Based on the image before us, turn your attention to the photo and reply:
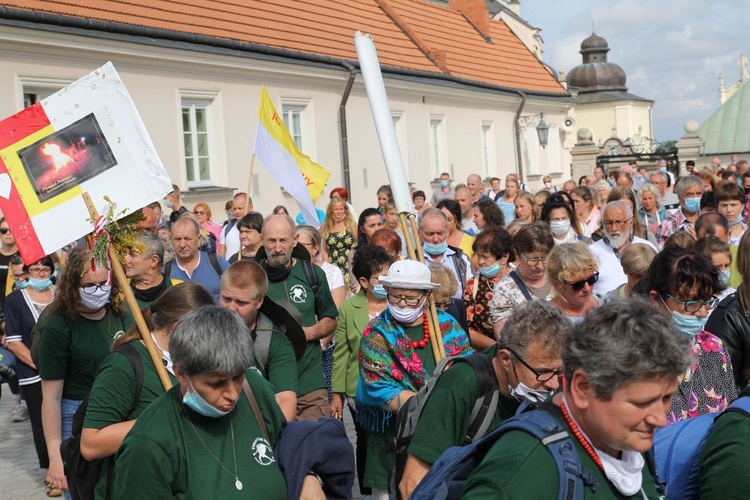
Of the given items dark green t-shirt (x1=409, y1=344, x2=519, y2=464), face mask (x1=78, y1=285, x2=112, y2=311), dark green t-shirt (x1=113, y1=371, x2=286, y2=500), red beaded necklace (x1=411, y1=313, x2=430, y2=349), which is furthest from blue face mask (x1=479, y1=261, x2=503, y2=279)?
dark green t-shirt (x1=113, y1=371, x2=286, y2=500)

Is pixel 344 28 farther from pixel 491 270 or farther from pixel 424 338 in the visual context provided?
pixel 424 338

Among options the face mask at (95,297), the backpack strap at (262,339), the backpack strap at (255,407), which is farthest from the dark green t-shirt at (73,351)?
the backpack strap at (255,407)

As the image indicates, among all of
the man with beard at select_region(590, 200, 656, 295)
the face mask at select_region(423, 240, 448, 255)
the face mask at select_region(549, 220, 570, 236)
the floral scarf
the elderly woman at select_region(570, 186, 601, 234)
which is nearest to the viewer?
the floral scarf

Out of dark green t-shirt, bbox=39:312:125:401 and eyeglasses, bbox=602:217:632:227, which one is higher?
eyeglasses, bbox=602:217:632:227

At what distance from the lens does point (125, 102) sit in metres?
5.70

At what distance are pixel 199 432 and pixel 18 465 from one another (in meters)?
6.24

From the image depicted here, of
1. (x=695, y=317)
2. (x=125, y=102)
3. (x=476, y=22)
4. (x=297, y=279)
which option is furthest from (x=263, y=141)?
(x=476, y=22)

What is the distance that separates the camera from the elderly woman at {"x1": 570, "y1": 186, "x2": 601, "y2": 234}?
1188cm

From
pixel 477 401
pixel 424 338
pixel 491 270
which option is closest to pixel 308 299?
pixel 491 270

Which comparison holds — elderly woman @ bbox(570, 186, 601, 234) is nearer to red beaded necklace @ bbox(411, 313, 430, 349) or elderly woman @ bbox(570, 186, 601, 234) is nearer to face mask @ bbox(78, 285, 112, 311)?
red beaded necklace @ bbox(411, 313, 430, 349)

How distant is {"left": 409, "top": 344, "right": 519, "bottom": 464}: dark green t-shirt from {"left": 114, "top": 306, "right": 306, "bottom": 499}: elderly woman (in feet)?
2.26

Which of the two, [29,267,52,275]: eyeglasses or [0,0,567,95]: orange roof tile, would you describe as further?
[0,0,567,95]: orange roof tile

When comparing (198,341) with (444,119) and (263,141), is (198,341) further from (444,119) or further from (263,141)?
(444,119)

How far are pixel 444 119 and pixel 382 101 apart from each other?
959 inches
